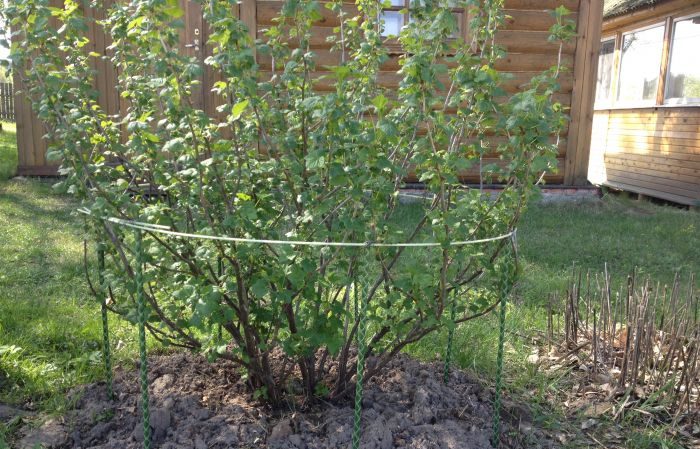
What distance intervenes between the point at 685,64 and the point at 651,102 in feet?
2.91

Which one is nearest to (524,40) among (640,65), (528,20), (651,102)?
(528,20)

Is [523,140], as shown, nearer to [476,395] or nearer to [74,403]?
[476,395]

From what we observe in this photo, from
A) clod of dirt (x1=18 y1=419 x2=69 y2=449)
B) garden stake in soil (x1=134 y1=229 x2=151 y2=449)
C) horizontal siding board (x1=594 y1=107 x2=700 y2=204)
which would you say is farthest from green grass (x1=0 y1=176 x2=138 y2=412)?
horizontal siding board (x1=594 y1=107 x2=700 y2=204)

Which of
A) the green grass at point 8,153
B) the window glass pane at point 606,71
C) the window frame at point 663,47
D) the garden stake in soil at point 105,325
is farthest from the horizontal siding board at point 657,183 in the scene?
the green grass at point 8,153

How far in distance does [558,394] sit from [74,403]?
2.18m

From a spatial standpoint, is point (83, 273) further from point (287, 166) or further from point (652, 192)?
point (652, 192)

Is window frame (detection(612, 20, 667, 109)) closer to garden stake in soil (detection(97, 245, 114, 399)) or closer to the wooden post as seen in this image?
the wooden post

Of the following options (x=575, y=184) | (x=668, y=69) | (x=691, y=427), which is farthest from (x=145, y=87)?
(x=668, y=69)

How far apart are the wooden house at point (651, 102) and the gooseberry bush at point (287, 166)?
26.5 feet

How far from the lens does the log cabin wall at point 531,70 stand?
7883 millimetres

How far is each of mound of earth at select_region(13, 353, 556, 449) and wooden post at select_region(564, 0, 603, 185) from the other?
6051 mm

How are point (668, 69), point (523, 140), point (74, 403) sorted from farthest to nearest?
1. point (668, 69)
2. point (74, 403)
3. point (523, 140)

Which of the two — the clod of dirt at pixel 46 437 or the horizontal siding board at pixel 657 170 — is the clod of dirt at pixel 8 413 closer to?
the clod of dirt at pixel 46 437

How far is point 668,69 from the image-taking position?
10.4m
